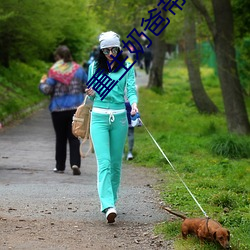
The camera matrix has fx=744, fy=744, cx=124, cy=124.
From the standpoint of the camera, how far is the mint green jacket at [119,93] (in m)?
7.48

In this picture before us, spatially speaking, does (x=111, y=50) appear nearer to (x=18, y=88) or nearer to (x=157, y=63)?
(x=18, y=88)

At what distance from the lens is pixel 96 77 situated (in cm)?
746

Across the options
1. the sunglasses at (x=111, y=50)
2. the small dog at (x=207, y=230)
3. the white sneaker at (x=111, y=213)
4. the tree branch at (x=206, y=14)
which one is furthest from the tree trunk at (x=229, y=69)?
the small dog at (x=207, y=230)

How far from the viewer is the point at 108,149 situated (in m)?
7.46

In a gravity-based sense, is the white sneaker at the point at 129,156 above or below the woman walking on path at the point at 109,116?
below

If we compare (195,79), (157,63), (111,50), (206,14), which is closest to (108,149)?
(111,50)

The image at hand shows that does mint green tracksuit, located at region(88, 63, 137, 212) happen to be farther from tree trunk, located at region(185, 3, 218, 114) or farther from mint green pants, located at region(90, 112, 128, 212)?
tree trunk, located at region(185, 3, 218, 114)

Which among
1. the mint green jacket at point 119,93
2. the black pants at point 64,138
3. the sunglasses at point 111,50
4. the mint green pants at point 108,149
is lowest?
the black pants at point 64,138

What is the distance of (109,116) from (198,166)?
4.62 metres

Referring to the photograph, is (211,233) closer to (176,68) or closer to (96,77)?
(96,77)

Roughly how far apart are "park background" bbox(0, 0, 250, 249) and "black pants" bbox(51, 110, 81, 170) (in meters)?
1.41

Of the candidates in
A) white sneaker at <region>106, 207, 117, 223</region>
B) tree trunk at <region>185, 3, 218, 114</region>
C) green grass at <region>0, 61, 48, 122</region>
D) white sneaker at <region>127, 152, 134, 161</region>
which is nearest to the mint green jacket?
white sneaker at <region>106, 207, 117, 223</region>

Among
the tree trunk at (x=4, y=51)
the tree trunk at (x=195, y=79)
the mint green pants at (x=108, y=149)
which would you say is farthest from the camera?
the tree trunk at (x=195, y=79)

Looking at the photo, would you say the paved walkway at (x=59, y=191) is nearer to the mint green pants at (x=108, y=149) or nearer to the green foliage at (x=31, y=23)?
the mint green pants at (x=108, y=149)
